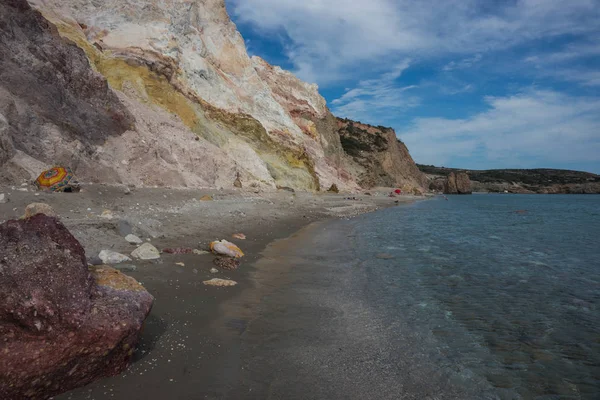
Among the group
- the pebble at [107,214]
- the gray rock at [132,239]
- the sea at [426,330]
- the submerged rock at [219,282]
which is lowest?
the sea at [426,330]

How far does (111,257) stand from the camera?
6863 millimetres

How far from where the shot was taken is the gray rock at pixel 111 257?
675 cm

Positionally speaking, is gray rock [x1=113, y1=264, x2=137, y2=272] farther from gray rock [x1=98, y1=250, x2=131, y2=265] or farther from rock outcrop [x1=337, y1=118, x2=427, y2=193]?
rock outcrop [x1=337, y1=118, x2=427, y2=193]

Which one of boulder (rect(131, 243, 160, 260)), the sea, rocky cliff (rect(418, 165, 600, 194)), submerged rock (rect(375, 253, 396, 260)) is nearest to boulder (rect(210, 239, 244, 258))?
the sea

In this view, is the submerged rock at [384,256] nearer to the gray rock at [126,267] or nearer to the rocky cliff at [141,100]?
the gray rock at [126,267]

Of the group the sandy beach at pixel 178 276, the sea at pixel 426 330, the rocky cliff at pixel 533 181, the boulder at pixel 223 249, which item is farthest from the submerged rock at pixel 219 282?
the rocky cliff at pixel 533 181

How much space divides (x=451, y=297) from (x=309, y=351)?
385 centimetres

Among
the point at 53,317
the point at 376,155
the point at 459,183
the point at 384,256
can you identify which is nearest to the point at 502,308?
the point at 384,256

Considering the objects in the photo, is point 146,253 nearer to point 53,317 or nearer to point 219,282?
point 219,282

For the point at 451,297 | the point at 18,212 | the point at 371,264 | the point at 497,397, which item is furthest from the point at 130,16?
the point at 497,397

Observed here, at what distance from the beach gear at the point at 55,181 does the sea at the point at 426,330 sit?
6.92m

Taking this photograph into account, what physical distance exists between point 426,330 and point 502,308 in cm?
206

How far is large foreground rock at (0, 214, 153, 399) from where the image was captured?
2.80 m

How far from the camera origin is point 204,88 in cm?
3133
